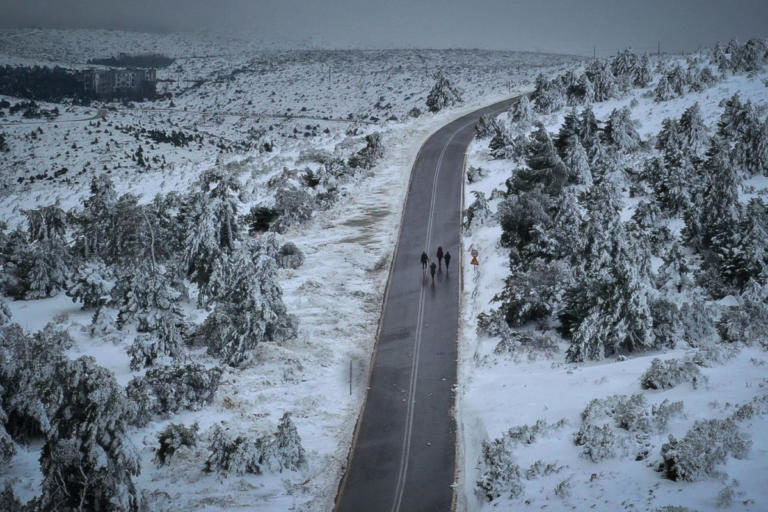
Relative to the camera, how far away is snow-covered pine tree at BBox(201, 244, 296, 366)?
2389 cm

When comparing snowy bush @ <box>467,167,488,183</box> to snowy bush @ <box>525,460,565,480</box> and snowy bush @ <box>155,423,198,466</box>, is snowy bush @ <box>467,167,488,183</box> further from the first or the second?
snowy bush @ <box>155,423,198,466</box>

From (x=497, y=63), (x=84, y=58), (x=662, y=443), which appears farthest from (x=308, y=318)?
(x=84, y=58)

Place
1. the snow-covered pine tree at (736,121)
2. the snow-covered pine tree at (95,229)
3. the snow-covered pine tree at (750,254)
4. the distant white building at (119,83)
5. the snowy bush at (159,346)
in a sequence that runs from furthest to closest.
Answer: the distant white building at (119,83)
the snow-covered pine tree at (736,121)
the snow-covered pine tree at (95,229)
the snow-covered pine tree at (750,254)
the snowy bush at (159,346)

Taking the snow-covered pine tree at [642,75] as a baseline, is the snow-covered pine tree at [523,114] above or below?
below

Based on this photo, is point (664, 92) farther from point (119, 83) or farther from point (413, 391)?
point (119, 83)

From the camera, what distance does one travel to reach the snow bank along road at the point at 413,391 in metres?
17.7

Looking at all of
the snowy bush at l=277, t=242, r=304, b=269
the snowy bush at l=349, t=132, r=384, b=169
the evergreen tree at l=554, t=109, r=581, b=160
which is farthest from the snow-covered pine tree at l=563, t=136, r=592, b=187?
the snowy bush at l=277, t=242, r=304, b=269

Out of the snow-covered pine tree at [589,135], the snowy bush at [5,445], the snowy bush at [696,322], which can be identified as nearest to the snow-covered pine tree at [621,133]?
the snow-covered pine tree at [589,135]

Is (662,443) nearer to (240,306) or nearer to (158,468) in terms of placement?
(158,468)

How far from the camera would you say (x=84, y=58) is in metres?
164

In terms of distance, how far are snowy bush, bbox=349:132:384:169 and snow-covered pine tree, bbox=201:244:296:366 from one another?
83.0ft

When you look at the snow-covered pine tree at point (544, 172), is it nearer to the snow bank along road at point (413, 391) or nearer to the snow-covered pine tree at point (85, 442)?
the snow bank along road at point (413, 391)

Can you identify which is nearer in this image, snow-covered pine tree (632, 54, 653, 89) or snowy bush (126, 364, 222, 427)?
snowy bush (126, 364, 222, 427)

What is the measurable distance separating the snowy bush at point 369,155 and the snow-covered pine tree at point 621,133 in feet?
59.3
